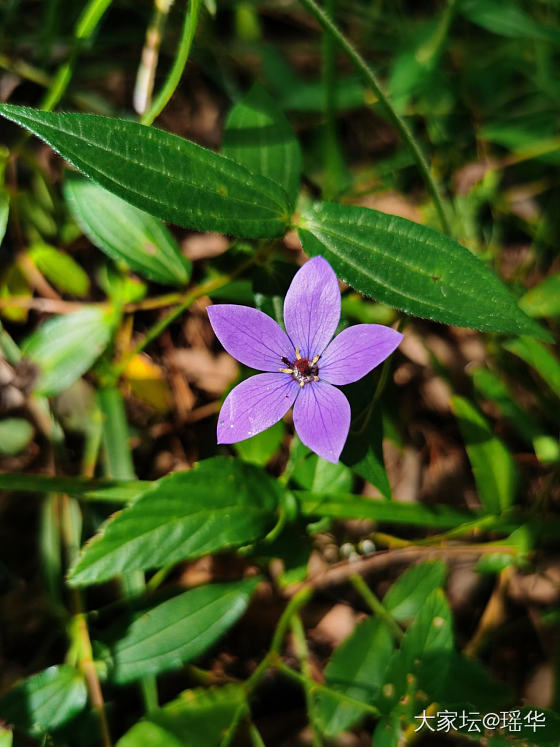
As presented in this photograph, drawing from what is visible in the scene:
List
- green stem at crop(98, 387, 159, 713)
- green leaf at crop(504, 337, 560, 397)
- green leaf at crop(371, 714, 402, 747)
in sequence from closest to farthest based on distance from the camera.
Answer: green leaf at crop(371, 714, 402, 747) < green leaf at crop(504, 337, 560, 397) < green stem at crop(98, 387, 159, 713)

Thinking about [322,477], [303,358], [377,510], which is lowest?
[377,510]

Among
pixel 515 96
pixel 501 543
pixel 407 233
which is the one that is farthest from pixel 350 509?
pixel 515 96

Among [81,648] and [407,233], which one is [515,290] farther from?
[81,648]

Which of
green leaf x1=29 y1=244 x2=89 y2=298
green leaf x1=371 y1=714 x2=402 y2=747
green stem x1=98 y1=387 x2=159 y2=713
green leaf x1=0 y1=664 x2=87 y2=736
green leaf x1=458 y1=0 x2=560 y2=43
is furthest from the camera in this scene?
green leaf x1=458 y1=0 x2=560 y2=43

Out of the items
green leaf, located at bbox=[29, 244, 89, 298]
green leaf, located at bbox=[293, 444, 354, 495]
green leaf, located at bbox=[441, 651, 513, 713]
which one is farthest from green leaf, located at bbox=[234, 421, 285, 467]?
green leaf, located at bbox=[29, 244, 89, 298]

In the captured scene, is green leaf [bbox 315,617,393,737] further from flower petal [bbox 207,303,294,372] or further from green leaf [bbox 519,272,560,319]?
green leaf [bbox 519,272,560,319]

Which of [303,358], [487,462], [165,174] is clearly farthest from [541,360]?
[165,174]

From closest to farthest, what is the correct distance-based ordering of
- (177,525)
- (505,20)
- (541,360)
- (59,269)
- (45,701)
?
(177,525) → (45,701) → (541,360) → (59,269) → (505,20)

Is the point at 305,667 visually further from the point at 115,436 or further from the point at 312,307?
the point at 312,307
